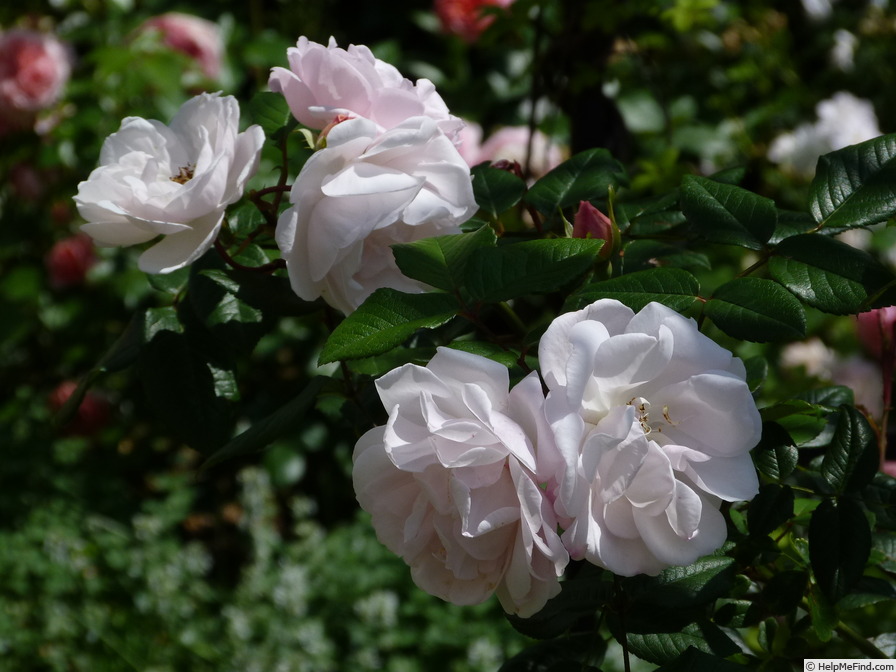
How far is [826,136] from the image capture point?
228 cm

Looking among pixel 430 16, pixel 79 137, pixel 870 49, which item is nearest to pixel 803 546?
pixel 79 137

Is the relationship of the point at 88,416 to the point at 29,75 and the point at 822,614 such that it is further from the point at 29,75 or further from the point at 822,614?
the point at 822,614

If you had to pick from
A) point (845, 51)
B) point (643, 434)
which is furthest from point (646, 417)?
point (845, 51)

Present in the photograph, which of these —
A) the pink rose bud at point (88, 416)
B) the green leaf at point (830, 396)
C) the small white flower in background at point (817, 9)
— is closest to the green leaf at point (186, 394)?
the green leaf at point (830, 396)

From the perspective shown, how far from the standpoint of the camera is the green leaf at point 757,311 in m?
0.56

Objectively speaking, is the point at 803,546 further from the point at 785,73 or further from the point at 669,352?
the point at 785,73

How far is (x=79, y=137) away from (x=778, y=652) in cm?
177

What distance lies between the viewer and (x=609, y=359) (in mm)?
518

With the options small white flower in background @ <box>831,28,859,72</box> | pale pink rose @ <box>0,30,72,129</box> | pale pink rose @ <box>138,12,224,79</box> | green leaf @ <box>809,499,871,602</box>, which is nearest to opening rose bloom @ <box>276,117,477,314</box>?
green leaf @ <box>809,499,871,602</box>

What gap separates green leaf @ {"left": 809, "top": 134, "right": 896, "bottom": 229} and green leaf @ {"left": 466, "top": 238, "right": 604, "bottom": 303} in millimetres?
195

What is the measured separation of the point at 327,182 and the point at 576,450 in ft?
0.79

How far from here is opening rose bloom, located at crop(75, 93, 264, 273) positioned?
26.3 inches

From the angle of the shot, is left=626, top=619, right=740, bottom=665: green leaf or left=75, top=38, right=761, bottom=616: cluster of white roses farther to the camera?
left=626, top=619, right=740, bottom=665: green leaf

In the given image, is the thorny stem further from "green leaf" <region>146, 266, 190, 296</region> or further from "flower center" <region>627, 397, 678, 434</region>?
"green leaf" <region>146, 266, 190, 296</region>
